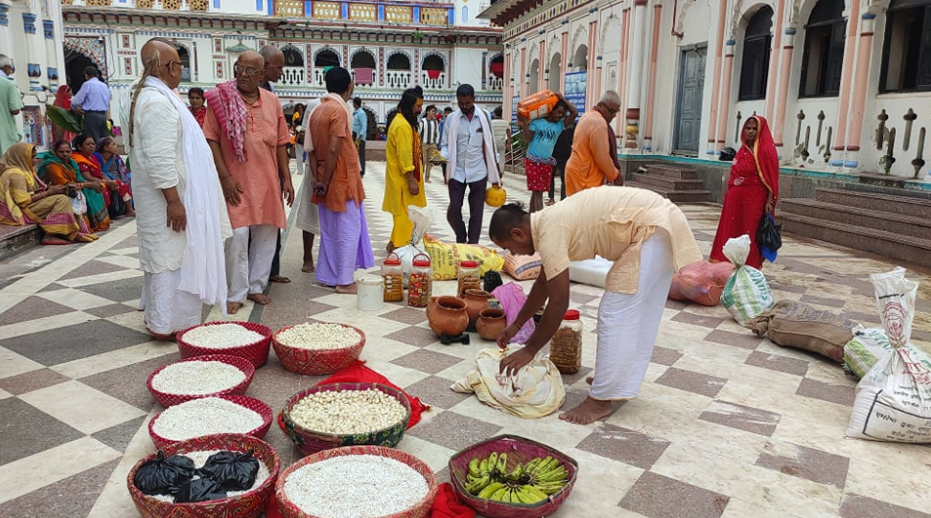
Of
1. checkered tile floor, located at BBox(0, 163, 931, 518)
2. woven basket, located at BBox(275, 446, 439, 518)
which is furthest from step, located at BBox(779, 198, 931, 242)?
woven basket, located at BBox(275, 446, 439, 518)

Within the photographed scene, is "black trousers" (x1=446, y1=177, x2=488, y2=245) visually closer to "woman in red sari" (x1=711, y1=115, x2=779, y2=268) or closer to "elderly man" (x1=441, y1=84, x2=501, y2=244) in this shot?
"elderly man" (x1=441, y1=84, x2=501, y2=244)

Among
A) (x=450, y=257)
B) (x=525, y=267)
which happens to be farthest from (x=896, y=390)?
(x=450, y=257)

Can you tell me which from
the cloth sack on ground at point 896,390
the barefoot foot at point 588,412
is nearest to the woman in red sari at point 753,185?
the cloth sack on ground at point 896,390

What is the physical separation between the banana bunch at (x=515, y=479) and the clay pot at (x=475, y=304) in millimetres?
1702

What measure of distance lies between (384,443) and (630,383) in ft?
3.68

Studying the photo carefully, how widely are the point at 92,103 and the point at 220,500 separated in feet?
32.4

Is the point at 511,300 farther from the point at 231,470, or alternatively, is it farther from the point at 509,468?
the point at 231,470

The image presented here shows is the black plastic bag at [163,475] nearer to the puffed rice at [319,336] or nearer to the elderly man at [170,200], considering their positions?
the puffed rice at [319,336]

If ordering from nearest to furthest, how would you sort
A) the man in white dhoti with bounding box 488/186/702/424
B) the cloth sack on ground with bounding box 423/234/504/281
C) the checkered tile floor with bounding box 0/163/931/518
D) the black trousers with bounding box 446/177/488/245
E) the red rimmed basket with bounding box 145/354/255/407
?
the checkered tile floor with bounding box 0/163/931/518 → the man in white dhoti with bounding box 488/186/702/424 → the red rimmed basket with bounding box 145/354/255/407 → the cloth sack on ground with bounding box 423/234/504/281 → the black trousers with bounding box 446/177/488/245

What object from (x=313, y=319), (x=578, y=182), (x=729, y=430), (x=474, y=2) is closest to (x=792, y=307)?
(x=729, y=430)

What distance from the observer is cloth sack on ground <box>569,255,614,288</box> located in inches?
211

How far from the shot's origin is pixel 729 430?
2.88 metres

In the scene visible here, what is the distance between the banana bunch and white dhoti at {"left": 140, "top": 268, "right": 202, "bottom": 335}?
220 centimetres

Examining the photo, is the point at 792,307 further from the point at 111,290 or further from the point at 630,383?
the point at 111,290
